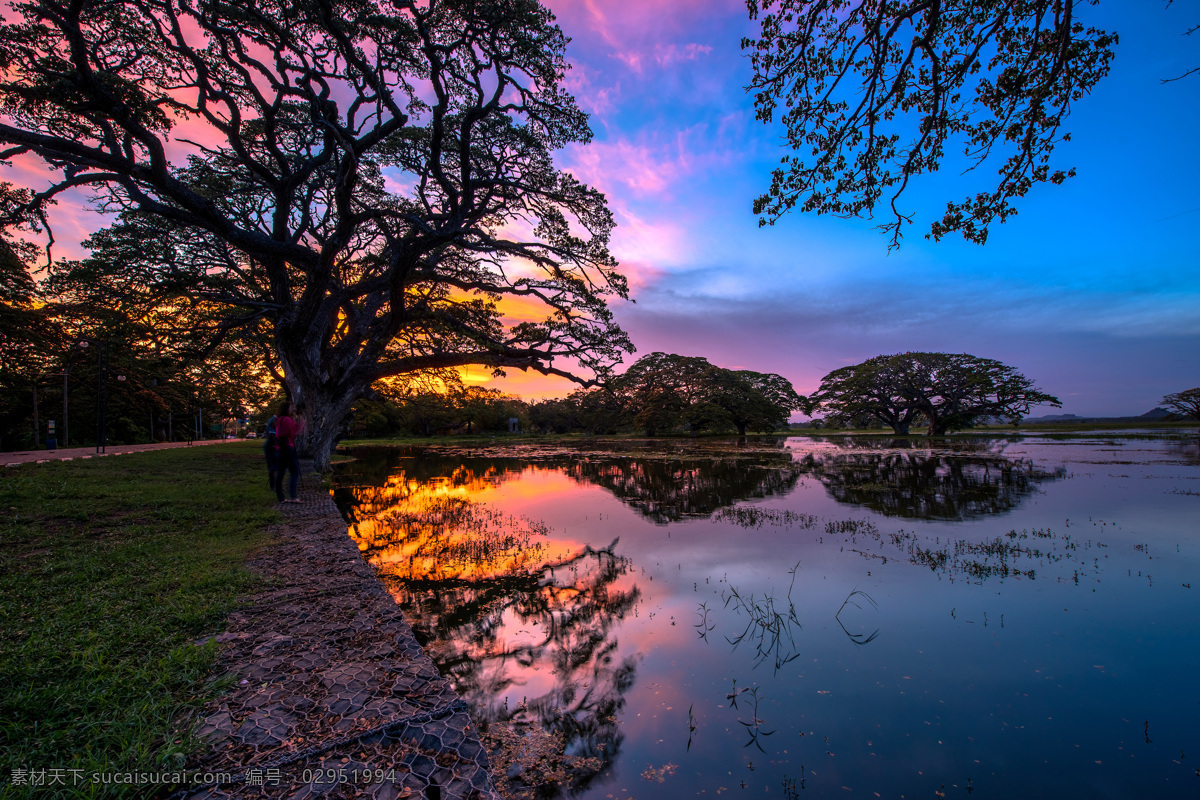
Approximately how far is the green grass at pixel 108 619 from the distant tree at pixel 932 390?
53691 millimetres

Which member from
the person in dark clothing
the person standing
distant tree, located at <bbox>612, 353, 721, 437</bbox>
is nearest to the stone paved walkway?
the person standing

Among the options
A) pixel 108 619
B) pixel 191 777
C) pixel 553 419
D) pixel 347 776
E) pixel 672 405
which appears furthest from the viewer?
pixel 553 419

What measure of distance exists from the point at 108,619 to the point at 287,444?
687 centimetres

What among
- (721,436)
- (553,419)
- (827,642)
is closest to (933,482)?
(827,642)

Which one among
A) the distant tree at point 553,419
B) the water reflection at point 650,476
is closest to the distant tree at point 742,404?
the water reflection at point 650,476

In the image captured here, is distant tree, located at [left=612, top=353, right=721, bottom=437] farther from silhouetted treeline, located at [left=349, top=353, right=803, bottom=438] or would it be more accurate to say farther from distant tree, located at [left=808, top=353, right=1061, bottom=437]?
distant tree, located at [left=808, top=353, right=1061, bottom=437]

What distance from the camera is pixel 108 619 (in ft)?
12.6

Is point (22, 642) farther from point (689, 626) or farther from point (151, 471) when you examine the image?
point (151, 471)

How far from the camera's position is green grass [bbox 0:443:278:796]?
2.38 m

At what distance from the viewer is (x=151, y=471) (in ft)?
45.1

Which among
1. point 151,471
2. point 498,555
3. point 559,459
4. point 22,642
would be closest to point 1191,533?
point 498,555

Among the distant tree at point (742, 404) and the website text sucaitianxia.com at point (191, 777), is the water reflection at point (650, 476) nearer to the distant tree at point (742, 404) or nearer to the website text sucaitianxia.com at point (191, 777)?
the website text sucaitianxia.com at point (191, 777)

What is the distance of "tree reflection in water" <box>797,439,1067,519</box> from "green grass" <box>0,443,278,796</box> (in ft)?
40.8

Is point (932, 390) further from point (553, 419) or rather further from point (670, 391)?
point (553, 419)
